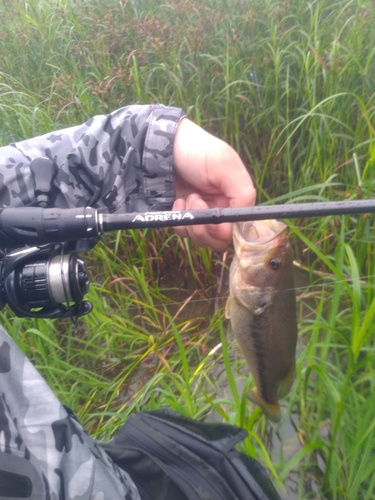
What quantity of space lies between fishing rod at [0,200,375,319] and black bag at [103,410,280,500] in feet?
1.78

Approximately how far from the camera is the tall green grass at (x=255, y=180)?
1730mm

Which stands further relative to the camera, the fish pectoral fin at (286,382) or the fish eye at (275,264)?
the fish pectoral fin at (286,382)

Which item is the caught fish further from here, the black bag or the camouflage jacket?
the camouflage jacket

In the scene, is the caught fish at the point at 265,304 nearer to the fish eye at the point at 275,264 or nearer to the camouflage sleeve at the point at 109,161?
the fish eye at the point at 275,264

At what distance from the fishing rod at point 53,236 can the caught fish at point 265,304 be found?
0.30 m

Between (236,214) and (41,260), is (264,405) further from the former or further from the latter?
(41,260)

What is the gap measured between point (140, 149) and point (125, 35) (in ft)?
5.46

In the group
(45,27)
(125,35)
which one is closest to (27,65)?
(45,27)

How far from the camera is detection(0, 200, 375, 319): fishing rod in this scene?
3.34 feet

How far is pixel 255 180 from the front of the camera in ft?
8.02

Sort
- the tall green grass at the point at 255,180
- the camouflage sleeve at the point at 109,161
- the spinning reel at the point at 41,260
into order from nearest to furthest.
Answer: the spinning reel at the point at 41,260 → the camouflage sleeve at the point at 109,161 → the tall green grass at the point at 255,180

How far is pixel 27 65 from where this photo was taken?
3.41 metres

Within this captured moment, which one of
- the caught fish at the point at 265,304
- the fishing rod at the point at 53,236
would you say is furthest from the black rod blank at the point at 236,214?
the caught fish at the point at 265,304

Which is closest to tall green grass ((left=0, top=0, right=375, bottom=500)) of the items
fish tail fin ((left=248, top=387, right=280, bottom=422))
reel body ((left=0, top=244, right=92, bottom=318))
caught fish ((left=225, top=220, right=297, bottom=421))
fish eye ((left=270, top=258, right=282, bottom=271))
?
fish tail fin ((left=248, top=387, right=280, bottom=422))
